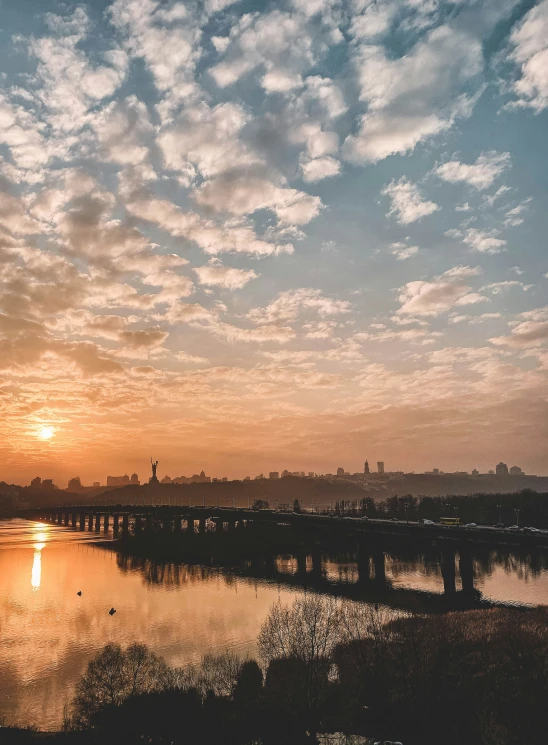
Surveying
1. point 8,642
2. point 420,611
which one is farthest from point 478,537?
point 8,642

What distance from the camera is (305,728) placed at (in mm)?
36531

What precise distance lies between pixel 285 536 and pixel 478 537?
83511 mm

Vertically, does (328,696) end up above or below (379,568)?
above

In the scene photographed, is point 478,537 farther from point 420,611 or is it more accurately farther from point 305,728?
point 305,728

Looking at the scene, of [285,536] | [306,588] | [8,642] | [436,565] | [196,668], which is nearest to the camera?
[196,668]

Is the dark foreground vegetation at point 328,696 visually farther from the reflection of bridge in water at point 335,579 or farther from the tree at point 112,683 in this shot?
the reflection of bridge in water at point 335,579

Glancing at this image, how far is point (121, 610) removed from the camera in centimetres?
8006

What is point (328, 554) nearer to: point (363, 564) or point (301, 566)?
point (301, 566)

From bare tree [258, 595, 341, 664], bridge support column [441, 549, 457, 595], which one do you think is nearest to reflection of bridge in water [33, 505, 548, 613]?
bridge support column [441, 549, 457, 595]

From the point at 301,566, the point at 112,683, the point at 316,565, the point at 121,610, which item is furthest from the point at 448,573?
the point at 112,683

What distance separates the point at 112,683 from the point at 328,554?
11544 centimetres

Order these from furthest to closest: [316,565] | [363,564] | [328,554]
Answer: [328,554] < [316,565] < [363,564]

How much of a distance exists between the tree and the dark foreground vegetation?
103 mm

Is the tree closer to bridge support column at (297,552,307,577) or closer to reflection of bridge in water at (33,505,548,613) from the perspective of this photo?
reflection of bridge in water at (33,505,548,613)
